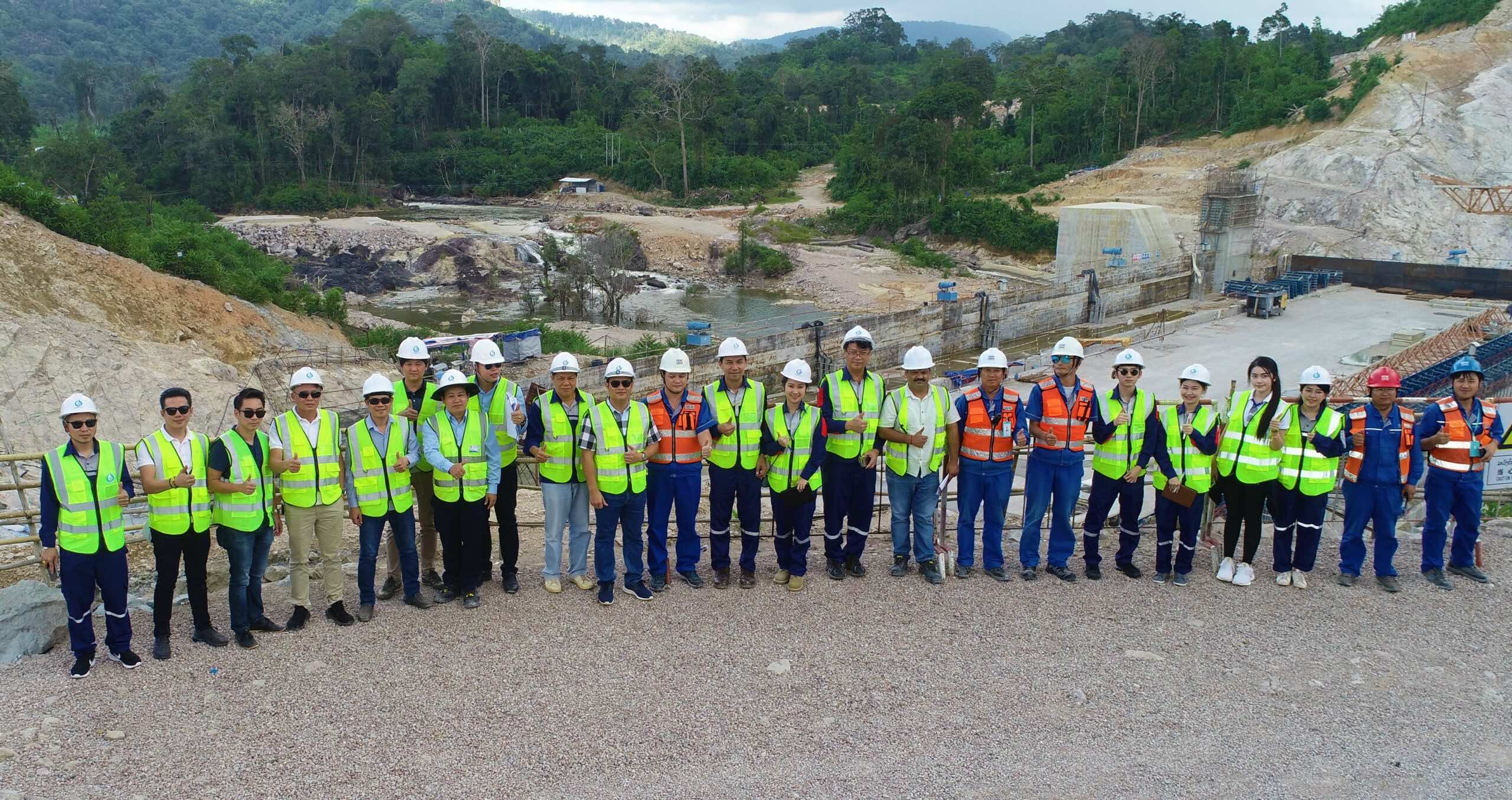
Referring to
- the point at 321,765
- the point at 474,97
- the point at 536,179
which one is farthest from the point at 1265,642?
the point at 474,97

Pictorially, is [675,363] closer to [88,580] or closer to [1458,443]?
[88,580]

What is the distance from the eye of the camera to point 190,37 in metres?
133

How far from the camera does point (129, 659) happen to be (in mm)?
4824

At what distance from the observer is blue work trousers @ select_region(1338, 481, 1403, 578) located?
238 inches

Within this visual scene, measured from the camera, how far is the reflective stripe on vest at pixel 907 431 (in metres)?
5.86

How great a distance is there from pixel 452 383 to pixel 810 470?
2028mm

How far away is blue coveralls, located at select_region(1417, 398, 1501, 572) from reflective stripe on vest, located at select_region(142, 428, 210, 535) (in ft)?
22.1

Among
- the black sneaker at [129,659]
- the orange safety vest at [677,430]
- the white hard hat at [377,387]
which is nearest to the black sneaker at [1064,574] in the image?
the orange safety vest at [677,430]

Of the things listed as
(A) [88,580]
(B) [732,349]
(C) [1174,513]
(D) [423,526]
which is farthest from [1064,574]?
(A) [88,580]

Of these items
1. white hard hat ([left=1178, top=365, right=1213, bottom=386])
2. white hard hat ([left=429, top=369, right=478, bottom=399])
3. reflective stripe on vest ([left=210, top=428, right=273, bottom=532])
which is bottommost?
reflective stripe on vest ([left=210, top=428, right=273, bottom=532])

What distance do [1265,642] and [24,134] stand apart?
6192 cm

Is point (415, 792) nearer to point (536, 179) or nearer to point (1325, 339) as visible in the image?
point (1325, 339)

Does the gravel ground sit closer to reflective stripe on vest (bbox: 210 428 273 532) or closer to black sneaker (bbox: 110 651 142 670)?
black sneaker (bbox: 110 651 142 670)

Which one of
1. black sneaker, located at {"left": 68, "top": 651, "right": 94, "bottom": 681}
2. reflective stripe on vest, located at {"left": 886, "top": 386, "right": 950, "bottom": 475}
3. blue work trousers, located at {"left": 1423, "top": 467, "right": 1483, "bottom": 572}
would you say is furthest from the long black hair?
black sneaker, located at {"left": 68, "top": 651, "right": 94, "bottom": 681}
